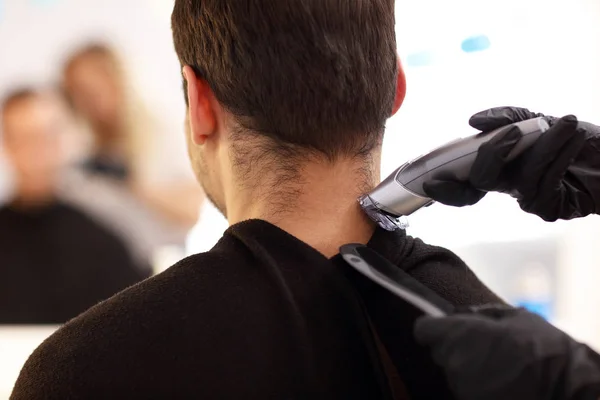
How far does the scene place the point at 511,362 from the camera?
54cm

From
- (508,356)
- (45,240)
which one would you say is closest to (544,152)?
→ (508,356)

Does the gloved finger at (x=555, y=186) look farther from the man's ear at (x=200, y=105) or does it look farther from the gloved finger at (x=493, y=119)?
the man's ear at (x=200, y=105)

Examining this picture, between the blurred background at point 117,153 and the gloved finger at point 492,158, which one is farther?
the blurred background at point 117,153

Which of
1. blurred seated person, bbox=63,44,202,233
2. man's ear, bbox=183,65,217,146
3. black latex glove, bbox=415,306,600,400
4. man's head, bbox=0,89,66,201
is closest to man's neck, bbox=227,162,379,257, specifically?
man's ear, bbox=183,65,217,146

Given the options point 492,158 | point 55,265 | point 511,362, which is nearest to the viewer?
point 511,362

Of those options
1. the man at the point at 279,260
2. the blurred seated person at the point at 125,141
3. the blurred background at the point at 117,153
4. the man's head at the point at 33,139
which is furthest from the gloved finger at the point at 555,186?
the man's head at the point at 33,139

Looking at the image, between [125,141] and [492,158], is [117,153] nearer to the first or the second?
[125,141]

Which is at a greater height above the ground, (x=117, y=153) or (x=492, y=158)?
(x=117, y=153)

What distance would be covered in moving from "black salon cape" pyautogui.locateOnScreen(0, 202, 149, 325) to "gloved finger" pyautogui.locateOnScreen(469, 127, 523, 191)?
1.20 meters

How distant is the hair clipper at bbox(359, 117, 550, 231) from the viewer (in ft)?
2.21

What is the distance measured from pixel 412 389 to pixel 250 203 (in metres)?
0.28

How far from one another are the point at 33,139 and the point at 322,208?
1.23m

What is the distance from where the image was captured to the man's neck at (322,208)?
0.74 m

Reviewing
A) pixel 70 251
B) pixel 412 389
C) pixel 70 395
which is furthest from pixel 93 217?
pixel 412 389
